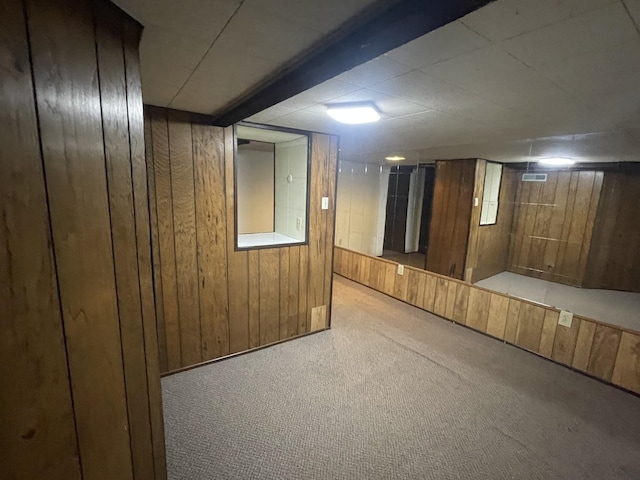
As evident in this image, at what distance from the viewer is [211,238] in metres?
2.39

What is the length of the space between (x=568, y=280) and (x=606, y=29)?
339cm

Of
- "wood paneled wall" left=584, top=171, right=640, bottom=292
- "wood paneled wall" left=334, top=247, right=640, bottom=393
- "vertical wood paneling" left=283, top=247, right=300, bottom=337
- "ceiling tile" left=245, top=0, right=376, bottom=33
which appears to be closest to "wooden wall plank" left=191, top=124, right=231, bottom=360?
"vertical wood paneling" left=283, top=247, right=300, bottom=337

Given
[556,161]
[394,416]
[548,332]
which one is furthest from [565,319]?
[394,416]

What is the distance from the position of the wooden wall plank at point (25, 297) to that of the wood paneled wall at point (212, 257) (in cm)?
147

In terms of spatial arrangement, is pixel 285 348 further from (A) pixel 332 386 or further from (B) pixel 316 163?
(B) pixel 316 163

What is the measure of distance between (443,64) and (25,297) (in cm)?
149

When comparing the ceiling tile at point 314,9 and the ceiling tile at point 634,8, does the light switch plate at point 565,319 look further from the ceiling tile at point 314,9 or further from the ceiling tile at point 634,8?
the ceiling tile at point 314,9

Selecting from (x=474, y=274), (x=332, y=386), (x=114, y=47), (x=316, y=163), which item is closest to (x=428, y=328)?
(x=474, y=274)

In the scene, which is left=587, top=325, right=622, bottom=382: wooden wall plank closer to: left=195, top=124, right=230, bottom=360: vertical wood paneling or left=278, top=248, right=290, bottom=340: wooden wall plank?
left=278, top=248, right=290, bottom=340: wooden wall plank

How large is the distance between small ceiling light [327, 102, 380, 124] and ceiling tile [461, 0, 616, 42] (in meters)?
0.86

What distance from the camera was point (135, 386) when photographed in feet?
3.18

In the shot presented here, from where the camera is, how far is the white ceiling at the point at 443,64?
2.76 feet

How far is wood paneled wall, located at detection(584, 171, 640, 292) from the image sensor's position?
130 inches

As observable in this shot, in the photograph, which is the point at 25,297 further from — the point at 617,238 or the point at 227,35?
the point at 617,238
